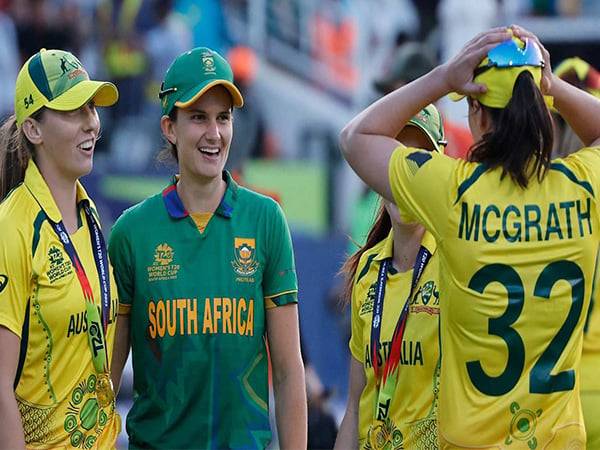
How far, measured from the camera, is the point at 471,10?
12102mm

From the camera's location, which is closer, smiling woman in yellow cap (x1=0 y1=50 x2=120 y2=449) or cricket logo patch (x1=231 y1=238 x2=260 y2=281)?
smiling woman in yellow cap (x1=0 y1=50 x2=120 y2=449)

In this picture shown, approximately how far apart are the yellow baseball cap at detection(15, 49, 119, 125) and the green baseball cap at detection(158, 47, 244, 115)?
0.69ft

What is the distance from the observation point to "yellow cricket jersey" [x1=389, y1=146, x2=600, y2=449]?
10.6 feet

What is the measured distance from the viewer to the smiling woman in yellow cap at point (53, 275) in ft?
12.3

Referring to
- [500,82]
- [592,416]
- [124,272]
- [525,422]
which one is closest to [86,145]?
[124,272]

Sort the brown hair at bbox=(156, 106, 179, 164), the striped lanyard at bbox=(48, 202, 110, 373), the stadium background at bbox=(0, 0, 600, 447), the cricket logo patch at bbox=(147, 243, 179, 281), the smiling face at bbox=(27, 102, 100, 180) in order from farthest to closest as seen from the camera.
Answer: the stadium background at bbox=(0, 0, 600, 447)
the brown hair at bbox=(156, 106, 179, 164)
the cricket logo patch at bbox=(147, 243, 179, 281)
the smiling face at bbox=(27, 102, 100, 180)
the striped lanyard at bbox=(48, 202, 110, 373)

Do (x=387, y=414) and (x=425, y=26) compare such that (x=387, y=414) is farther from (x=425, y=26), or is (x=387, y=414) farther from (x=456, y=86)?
(x=425, y=26)

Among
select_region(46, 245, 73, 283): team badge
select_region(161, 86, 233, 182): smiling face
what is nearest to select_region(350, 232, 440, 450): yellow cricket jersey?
select_region(161, 86, 233, 182): smiling face

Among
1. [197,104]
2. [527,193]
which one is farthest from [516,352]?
[197,104]

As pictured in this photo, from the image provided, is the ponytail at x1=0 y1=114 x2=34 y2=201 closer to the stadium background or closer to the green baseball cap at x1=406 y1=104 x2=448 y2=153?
the green baseball cap at x1=406 y1=104 x2=448 y2=153

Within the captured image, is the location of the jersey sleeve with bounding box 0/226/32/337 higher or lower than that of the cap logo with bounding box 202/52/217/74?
lower

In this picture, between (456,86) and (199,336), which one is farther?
(199,336)

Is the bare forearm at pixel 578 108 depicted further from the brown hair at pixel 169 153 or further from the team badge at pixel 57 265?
the team badge at pixel 57 265

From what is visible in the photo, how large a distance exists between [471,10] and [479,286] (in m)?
9.18
